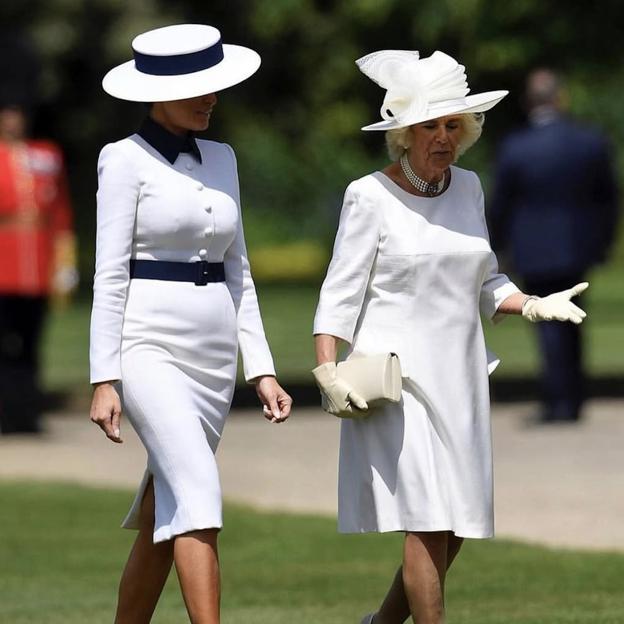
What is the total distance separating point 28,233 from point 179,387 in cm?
724

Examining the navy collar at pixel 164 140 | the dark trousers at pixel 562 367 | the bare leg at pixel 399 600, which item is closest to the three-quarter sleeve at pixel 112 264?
the navy collar at pixel 164 140

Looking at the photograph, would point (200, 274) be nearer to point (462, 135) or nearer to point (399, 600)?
point (462, 135)

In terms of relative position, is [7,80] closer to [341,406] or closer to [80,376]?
[80,376]

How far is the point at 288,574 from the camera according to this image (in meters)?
8.53

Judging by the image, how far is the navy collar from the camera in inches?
236

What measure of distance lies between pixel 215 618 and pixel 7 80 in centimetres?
997

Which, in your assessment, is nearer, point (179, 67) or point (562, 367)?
point (179, 67)

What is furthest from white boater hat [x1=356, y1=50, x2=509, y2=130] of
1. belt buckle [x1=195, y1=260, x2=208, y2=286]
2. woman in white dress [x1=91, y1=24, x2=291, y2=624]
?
belt buckle [x1=195, y1=260, x2=208, y2=286]

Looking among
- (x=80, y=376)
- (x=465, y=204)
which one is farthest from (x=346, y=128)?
(x=465, y=204)

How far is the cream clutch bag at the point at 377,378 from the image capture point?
595cm

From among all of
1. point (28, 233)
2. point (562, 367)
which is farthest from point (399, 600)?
point (562, 367)

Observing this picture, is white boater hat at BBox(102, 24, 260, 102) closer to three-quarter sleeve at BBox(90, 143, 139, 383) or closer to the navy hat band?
the navy hat band

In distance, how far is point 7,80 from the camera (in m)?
15.2

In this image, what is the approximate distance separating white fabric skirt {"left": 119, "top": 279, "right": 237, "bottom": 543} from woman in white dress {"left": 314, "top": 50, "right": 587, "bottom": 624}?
326 mm
